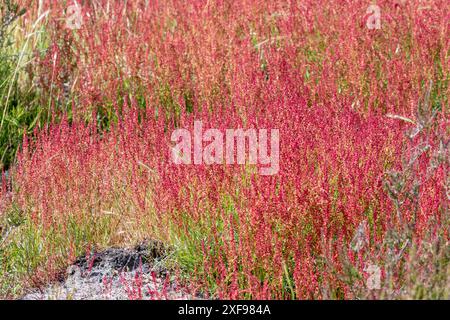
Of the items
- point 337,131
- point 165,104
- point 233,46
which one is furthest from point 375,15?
point 337,131

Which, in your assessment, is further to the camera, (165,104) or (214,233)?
(165,104)

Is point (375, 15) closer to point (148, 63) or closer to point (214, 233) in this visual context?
point (148, 63)

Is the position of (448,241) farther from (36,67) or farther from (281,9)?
(36,67)

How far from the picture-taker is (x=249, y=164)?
379 centimetres

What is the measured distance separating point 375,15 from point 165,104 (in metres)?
1.64

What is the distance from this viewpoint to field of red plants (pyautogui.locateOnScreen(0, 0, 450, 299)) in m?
3.33

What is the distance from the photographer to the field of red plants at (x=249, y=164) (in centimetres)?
333

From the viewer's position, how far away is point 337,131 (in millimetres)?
3977

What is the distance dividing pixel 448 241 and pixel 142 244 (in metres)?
1.44

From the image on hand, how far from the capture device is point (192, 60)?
5496 mm
